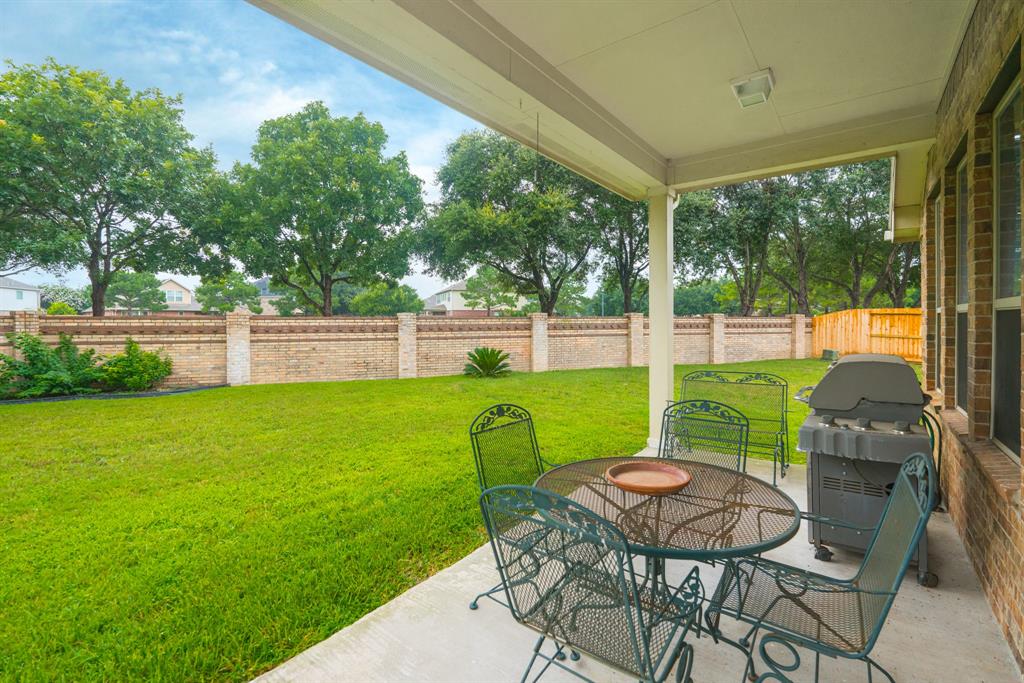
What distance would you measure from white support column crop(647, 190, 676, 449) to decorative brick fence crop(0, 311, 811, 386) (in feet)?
25.5

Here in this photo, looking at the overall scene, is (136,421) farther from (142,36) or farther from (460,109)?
(142,36)

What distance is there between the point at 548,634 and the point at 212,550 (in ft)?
7.95

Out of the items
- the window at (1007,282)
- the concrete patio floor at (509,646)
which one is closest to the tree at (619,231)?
the window at (1007,282)

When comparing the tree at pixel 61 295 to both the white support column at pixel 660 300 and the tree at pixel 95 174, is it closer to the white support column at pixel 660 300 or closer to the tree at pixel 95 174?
the tree at pixel 95 174

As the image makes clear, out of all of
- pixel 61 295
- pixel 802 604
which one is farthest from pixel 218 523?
pixel 61 295

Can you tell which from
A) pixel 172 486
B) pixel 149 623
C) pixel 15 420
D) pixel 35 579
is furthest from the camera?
pixel 15 420

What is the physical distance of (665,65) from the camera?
2549 millimetres

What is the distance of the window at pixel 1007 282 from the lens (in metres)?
1.96

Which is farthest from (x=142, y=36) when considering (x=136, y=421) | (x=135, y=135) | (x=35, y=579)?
(x=35, y=579)

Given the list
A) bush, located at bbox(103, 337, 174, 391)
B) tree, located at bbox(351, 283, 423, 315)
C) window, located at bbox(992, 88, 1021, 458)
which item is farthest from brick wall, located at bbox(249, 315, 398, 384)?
tree, located at bbox(351, 283, 423, 315)

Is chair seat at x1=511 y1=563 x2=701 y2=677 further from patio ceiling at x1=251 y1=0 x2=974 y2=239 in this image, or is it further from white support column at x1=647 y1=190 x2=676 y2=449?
white support column at x1=647 y1=190 x2=676 y2=449

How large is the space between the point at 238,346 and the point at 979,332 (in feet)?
36.6

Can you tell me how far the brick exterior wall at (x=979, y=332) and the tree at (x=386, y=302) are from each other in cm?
2764

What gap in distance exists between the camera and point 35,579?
8.05 feet
